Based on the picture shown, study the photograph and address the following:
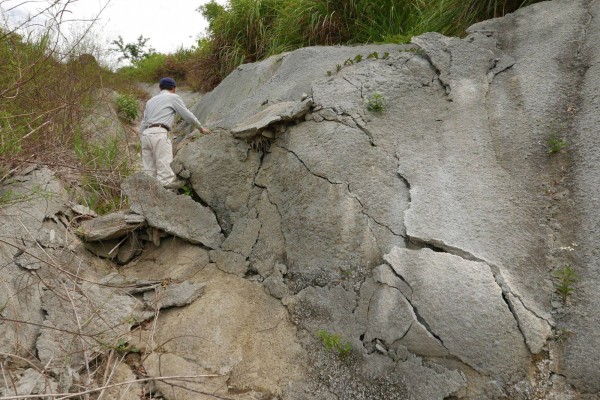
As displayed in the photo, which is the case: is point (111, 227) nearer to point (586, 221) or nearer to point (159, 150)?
point (159, 150)

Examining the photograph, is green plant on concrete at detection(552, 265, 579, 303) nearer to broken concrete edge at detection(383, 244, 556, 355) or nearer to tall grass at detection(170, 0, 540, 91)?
broken concrete edge at detection(383, 244, 556, 355)

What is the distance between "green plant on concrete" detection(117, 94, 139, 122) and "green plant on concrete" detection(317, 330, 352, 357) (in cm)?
684

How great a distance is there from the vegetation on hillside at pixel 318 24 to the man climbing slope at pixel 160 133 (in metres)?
1.83

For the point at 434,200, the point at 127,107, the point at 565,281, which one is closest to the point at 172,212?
the point at 434,200

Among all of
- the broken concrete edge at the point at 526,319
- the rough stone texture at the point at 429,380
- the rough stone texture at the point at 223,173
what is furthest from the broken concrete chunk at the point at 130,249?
the broken concrete edge at the point at 526,319

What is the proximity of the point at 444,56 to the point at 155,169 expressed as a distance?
313cm

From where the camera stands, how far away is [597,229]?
2.36 metres

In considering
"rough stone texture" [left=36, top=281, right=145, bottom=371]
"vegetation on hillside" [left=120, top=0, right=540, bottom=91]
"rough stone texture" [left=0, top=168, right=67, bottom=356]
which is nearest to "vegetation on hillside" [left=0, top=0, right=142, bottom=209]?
"rough stone texture" [left=0, top=168, right=67, bottom=356]

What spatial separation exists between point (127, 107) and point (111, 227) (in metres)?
5.44

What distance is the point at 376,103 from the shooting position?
129 inches

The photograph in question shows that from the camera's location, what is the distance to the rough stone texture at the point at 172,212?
3.41 metres

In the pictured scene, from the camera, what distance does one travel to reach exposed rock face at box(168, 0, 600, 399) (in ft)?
7.44

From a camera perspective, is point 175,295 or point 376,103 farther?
point 376,103

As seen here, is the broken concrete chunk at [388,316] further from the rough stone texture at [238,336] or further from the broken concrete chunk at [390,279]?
the rough stone texture at [238,336]
